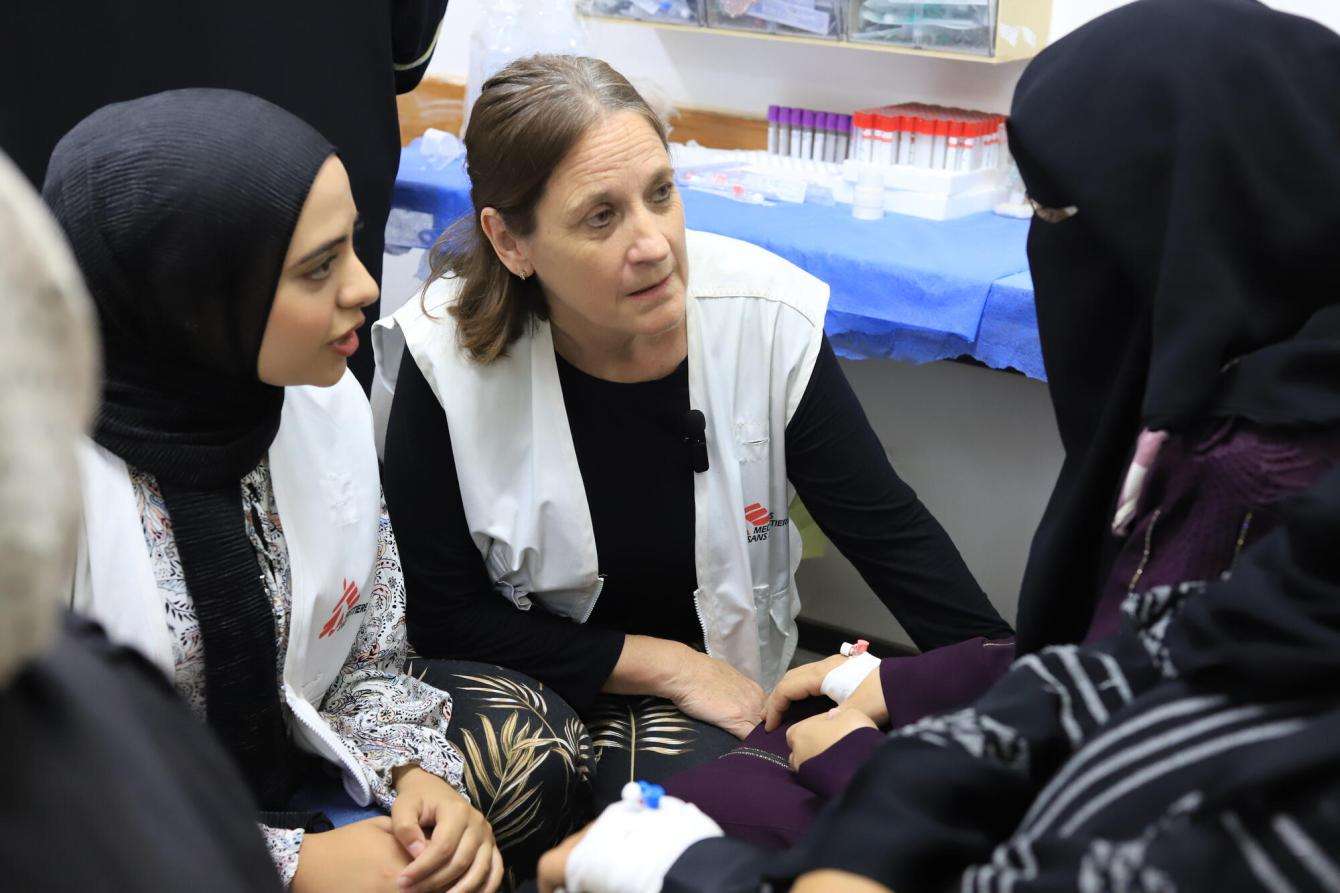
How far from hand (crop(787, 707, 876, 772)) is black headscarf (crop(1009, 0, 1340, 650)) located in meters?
0.42

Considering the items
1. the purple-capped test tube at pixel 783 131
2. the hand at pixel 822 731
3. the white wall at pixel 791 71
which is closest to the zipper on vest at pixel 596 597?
the hand at pixel 822 731

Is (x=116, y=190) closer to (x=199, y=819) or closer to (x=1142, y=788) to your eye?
(x=199, y=819)

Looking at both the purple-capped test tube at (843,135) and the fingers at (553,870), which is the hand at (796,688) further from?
the purple-capped test tube at (843,135)

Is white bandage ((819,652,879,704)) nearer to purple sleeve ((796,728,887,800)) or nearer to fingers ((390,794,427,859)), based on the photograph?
purple sleeve ((796,728,887,800))

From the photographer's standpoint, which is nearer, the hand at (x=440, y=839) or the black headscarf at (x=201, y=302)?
the black headscarf at (x=201, y=302)

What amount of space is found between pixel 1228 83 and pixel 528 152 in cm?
92

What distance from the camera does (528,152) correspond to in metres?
1.67

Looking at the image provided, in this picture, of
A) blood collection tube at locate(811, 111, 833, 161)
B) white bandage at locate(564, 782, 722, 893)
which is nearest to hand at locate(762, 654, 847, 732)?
white bandage at locate(564, 782, 722, 893)

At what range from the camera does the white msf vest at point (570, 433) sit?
5.85ft

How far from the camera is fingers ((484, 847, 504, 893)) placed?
4.77 feet

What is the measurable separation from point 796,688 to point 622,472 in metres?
0.45

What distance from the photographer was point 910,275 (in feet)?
7.73

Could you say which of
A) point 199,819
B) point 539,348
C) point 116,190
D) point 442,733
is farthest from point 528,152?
point 199,819

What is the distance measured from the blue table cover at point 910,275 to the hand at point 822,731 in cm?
101
